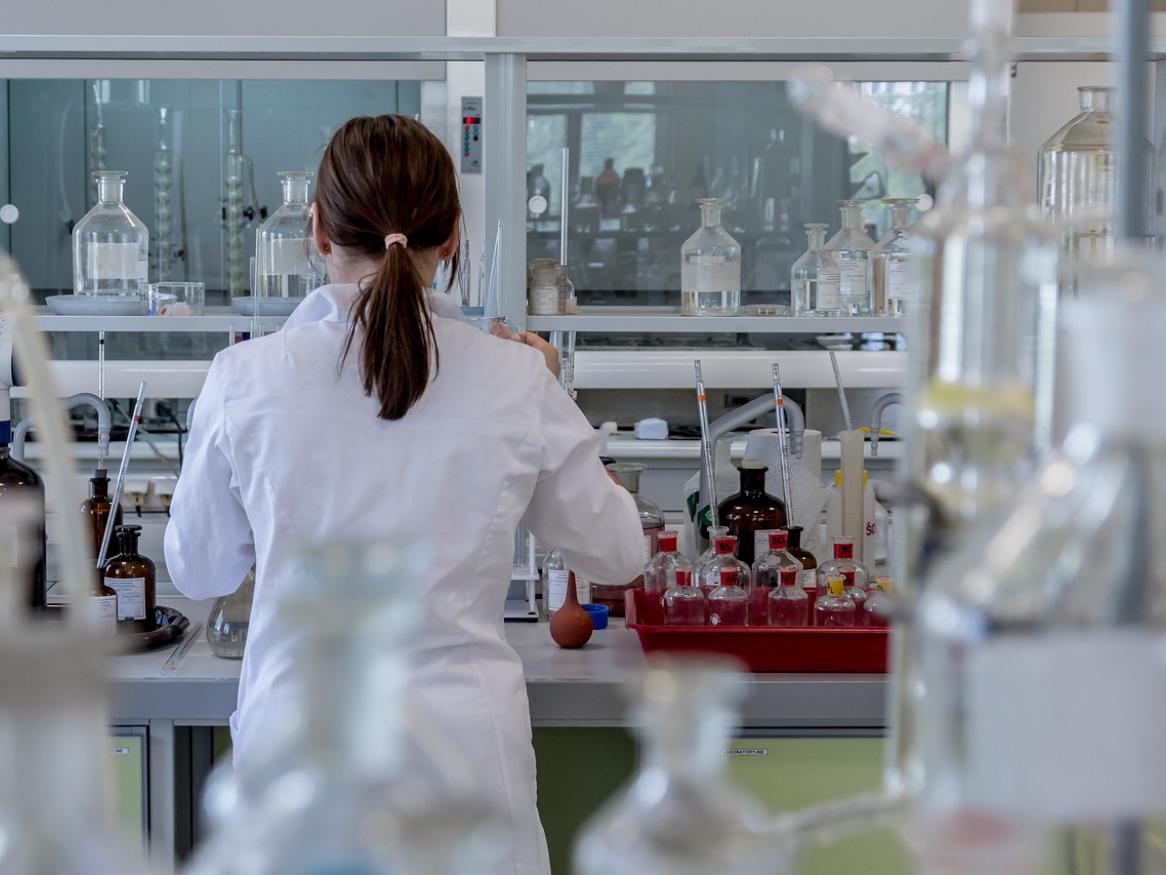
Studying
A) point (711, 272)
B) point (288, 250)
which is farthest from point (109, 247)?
point (711, 272)

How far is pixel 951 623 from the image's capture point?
0.37 metres

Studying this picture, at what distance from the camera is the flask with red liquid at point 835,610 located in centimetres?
215

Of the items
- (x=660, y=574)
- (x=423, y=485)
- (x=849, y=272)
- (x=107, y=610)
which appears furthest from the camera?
(x=849, y=272)

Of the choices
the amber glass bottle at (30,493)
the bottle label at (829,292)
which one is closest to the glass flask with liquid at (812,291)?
the bottle label at (829,292)

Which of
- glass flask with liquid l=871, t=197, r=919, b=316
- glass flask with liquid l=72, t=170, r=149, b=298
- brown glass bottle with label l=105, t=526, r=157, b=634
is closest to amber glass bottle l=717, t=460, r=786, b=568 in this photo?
glass flask with liquid l=871, t=197, r=919, b=316

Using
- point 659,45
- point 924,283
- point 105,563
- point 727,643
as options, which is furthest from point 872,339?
point 924,283

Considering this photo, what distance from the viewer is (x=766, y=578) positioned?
222cm

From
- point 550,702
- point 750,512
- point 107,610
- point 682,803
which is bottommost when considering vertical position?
point 550,702

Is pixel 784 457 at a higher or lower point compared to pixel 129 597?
higher

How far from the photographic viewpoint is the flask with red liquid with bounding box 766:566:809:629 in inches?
85.0

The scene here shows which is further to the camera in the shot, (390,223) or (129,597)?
(129,597)

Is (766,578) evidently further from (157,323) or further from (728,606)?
(157,323)

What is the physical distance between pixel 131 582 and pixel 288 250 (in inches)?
24.0

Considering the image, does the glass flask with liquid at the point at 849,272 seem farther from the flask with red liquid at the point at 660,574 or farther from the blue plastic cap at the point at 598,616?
the blue plastic cap at the point at 598,616
